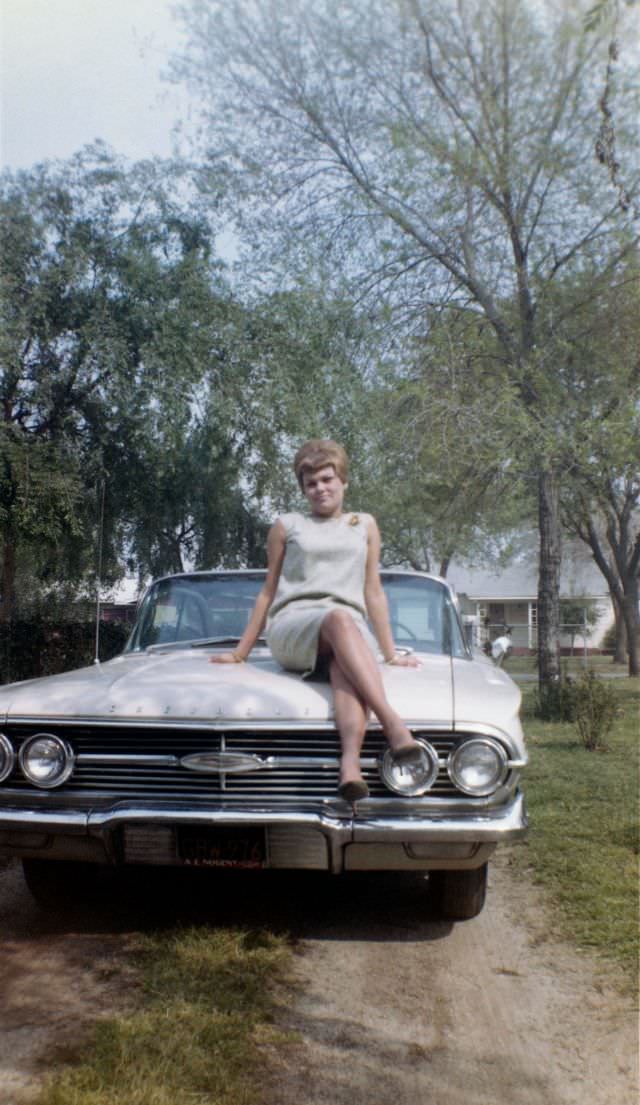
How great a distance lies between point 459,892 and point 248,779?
1123mm

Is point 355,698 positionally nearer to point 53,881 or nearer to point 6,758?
point 6,758

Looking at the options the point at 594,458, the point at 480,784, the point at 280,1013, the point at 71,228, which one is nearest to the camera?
the point at 280,1013

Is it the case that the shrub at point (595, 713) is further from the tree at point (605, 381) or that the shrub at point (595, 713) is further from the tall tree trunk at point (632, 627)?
the tall tree trunk at point (632, 627)

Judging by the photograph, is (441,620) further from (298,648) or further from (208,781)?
(208,781)

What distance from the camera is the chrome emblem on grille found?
3.90 metres

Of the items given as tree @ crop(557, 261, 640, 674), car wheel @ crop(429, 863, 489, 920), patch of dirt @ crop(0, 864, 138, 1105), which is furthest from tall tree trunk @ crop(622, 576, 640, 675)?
patch of dirt @ crop(0, 864, 138, 1105)

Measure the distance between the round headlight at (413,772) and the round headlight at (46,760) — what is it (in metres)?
1.21

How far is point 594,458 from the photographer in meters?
13.5

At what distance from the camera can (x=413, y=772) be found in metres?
3.90

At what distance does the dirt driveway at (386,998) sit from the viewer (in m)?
2.99

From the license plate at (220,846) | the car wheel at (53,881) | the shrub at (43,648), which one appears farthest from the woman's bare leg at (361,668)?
the shrub at (43,648)

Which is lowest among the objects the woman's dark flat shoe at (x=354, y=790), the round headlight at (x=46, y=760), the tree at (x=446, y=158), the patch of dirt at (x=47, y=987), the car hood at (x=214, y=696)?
the patch of dirt at (x=47, y=987)

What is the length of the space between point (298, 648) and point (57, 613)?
13.8 m

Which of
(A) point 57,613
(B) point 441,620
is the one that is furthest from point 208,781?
(A) point 57,613
